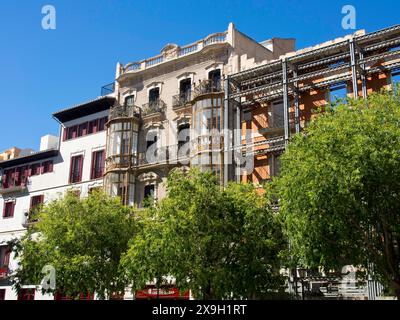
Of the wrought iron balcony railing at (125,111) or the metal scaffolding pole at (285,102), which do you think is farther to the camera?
the wrought iron balcony railing at (125,111)

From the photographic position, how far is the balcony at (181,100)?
3059 centimetres

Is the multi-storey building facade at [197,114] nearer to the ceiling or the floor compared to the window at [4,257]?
nearer to the ceiling

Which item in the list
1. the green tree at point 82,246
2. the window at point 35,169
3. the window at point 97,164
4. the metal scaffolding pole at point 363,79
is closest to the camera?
the green tree at point 82,246

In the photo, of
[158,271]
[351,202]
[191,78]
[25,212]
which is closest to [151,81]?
[191,78]

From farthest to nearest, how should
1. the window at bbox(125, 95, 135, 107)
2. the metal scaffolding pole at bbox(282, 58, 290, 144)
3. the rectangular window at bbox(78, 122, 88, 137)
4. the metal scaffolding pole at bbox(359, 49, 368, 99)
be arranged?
the rectangular window at bbox(78, 122, 88, 137), the window at bbox(125, 95, 135, 107), the metal scaffolding pole at bbox(282, 58, 290, 144), the metal scaffolding pole at bbox(359, 49, 368, 99)

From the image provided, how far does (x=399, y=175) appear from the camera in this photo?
1447 centimetres

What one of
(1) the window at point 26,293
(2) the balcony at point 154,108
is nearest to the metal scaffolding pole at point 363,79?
(2) the balcony at point 154,108

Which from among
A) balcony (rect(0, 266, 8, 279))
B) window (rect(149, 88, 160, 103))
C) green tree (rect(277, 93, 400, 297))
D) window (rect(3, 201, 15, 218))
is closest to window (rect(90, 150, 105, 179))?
window (rect(149, 88, 160, 103))

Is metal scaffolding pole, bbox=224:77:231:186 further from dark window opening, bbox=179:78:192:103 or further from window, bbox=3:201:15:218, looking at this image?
window, bbox=3:201:15:218

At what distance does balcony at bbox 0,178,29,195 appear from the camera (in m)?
40.1

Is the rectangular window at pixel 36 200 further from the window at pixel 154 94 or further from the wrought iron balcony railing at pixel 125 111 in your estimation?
the window at pixel 154 94

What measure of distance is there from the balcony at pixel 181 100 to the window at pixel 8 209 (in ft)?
59.0

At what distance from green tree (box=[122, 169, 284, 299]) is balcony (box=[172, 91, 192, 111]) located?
11.5 meters

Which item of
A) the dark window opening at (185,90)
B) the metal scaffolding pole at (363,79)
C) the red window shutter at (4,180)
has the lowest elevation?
the red window shutter at (4,180)
